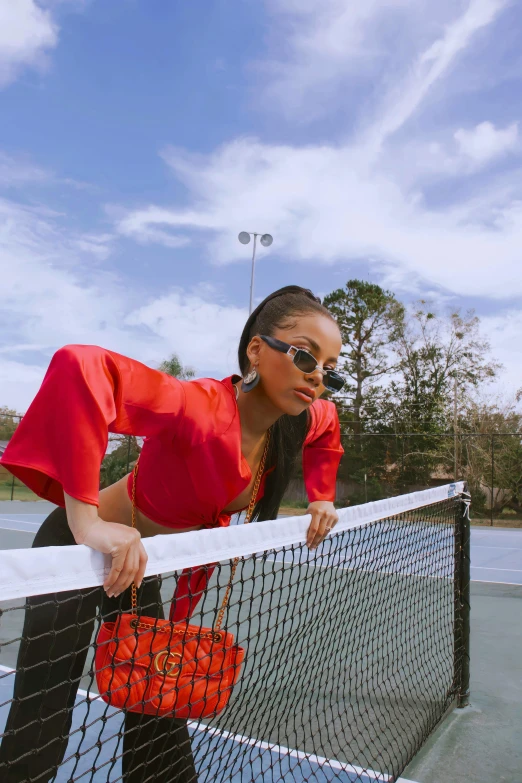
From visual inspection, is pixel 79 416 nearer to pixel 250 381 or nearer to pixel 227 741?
pixel 250 381

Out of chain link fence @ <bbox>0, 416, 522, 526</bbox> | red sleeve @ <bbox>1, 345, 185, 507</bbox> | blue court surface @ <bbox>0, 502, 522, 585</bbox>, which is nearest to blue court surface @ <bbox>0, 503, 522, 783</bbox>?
blue court surface @ <bbox>0, 502, 522, 585</bbox>

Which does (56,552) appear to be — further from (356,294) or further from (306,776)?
(356,294)

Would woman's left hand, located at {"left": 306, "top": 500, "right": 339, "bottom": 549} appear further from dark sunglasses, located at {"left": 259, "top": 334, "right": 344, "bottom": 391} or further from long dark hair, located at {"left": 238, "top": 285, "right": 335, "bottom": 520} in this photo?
dark sunglasses, located at {"left": 259, "top": 334, "right": 344, "bottom": 391}

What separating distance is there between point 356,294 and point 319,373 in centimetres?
3024

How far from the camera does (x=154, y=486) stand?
1.97m

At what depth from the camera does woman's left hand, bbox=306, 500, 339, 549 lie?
2.22m

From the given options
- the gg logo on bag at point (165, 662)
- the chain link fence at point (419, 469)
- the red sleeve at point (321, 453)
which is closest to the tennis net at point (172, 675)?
the gg logo on bag at point (165, 662)

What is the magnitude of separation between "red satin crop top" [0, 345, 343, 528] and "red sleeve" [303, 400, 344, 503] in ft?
0.82

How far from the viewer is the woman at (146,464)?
1.48 meters

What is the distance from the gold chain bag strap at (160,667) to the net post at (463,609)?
7.81 feet

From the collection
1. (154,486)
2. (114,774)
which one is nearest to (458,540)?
(114,774)

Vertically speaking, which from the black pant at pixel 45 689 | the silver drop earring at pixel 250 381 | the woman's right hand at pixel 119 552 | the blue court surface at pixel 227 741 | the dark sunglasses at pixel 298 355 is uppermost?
the dark sunglasses at pixel 298 355

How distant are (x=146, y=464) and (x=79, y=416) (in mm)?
549

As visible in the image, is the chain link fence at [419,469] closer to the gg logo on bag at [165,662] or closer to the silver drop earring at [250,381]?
the silver drop earring at [250,381]
